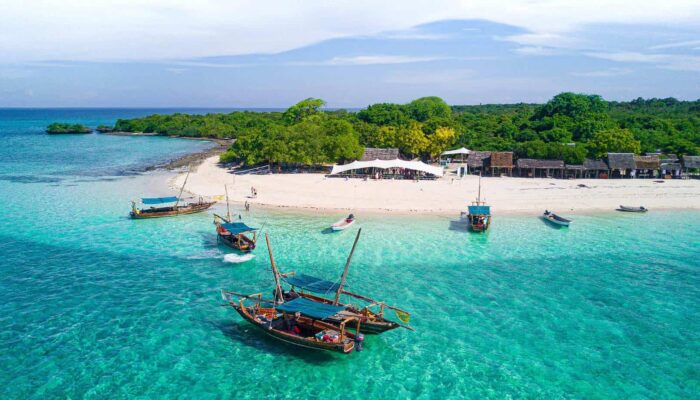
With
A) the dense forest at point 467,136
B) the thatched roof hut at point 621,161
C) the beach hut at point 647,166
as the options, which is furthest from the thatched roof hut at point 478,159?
the beach hut at point 647,166

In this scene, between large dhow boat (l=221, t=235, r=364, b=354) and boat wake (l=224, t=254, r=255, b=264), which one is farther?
boat wake (l=224, t=254, r=255, b=264)

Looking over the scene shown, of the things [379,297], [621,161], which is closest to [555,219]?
[379,297]

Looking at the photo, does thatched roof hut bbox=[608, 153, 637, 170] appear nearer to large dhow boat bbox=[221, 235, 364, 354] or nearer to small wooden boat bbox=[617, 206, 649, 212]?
small wooden boat bbox=[617, 206, 649, 212]

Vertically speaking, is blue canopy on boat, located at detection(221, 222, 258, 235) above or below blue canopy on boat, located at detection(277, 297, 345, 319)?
above

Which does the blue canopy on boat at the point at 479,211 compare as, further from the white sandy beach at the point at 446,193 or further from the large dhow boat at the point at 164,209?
the large dhow boat at the point at 164,209

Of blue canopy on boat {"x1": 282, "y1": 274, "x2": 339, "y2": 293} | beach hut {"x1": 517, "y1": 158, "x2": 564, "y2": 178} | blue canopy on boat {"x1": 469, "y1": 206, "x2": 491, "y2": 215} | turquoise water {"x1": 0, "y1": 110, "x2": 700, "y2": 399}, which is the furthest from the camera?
beach hut {"x1": 517, "y1": 158, "x2": 564, "y2": 178}

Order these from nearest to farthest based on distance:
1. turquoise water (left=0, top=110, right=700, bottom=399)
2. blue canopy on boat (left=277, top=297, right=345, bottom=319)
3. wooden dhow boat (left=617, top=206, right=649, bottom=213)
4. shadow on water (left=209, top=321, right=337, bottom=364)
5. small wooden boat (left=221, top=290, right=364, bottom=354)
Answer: turquoise water (left=0, top=110, right=700, bottom=399) → small wooden boat (left=221, top=290, right=364, bottom=354) → blue canopy on boat (left=277, top=297, right=345, bottom=319) → shadow on water (left=209, top=321, right=337, bottom=364) → wooden dhow boat (left=617, top=206, right=649, bottom=213)

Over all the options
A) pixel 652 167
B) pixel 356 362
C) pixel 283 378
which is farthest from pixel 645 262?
pixel 652 167

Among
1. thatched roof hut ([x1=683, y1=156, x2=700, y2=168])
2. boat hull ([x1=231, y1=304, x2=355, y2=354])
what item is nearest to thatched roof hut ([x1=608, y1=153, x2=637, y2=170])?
thatched roof hut ([x1=683, y1=156, x2=700, y2=168])
